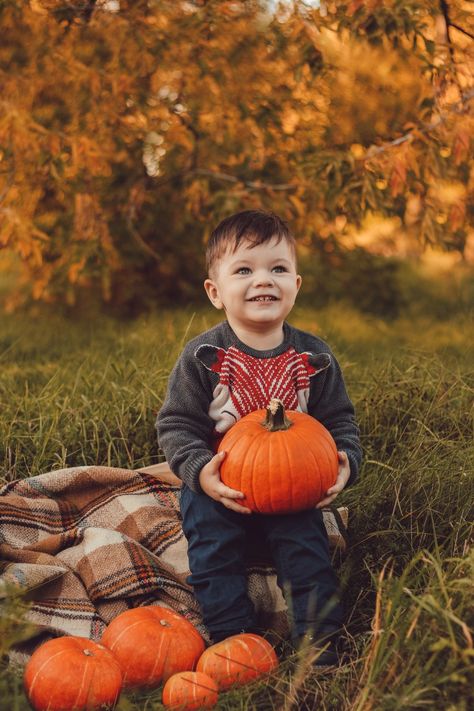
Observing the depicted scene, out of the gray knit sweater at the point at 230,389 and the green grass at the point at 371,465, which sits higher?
the gray knit sweater at the point at 230,389

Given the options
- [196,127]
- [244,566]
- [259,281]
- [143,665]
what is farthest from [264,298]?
[196,127]

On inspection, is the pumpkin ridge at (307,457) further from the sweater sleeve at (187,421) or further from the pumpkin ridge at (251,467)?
the sweater sleeve at (187,421)

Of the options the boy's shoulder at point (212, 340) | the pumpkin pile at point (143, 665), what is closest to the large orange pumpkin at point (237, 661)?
the pumpkin pile at point (143, 665)

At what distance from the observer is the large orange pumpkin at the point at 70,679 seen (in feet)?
6.19

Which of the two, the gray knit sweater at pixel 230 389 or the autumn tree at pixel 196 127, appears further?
the autumn tree at pixel 196 127

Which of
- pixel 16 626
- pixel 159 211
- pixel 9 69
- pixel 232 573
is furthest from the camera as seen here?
pixel 159 211

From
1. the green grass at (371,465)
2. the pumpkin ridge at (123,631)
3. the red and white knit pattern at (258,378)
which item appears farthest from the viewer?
the red and white knit pattern at (258,378)

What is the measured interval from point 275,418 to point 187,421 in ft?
1.20

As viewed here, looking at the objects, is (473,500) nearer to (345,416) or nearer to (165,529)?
(345,416)

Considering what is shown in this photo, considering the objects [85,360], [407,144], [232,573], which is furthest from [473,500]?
[85,360]

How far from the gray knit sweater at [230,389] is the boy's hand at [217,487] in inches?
4.1

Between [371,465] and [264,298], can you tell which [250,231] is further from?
[371,465]

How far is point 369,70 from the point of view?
23.4ft

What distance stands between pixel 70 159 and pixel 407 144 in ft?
6.56
